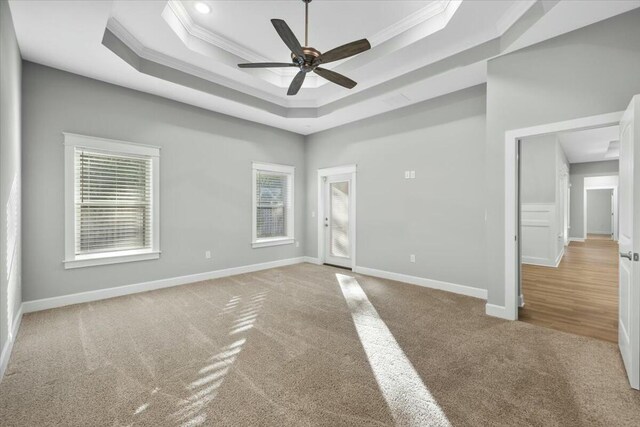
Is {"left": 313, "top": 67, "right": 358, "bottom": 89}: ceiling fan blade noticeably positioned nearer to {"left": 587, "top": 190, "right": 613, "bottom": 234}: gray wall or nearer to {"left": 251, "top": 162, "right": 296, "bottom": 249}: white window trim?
{"left": 251, "top": 162, "right": 296, "bottom": 249}: white window trim

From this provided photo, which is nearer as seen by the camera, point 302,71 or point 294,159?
point 302,71

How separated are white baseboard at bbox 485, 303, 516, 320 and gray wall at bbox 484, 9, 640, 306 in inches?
3.6

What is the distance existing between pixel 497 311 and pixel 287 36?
3.52 m

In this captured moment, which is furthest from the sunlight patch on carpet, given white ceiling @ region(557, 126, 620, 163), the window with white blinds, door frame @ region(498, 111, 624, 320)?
white ceiling @ region(557, 126, 620, 163)

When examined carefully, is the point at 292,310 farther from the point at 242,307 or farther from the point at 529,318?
the point at 529,318

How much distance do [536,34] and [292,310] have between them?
387 cm

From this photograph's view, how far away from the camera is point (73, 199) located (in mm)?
3572

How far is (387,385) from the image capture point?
2.00 metres

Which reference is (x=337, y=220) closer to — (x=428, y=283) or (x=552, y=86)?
(x=428, y=283)

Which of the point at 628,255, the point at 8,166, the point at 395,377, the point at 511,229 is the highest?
the point at 8,166

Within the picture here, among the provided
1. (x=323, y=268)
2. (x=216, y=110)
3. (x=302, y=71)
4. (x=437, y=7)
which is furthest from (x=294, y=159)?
(x=437, y=7)

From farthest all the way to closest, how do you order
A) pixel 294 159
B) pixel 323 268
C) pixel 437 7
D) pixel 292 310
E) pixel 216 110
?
pixel 294 159 → pixel 323 268 → pixel 216 110 → pixel 292 310 → pixel 437 7

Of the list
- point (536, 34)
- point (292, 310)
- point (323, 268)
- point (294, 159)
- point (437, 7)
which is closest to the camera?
point (536, 34)

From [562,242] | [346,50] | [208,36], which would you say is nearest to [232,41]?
[208,36]
